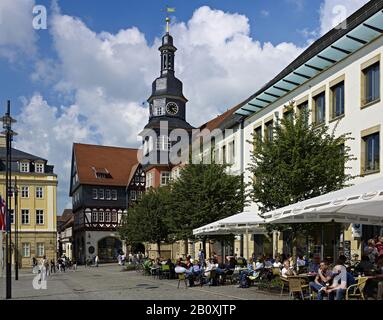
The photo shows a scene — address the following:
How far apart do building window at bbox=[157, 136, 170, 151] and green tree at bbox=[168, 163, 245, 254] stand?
38389 mm

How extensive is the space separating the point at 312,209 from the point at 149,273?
76.0ft

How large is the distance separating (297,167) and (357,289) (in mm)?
6439

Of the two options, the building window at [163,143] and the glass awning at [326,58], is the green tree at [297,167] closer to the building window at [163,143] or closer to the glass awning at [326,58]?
the glass awning at [326,58]

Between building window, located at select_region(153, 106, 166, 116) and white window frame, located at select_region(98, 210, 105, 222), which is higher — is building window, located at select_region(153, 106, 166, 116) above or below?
above

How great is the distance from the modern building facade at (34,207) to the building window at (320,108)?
1946 inches

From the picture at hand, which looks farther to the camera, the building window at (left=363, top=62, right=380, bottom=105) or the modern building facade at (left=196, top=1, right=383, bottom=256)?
the building window at (left=363, top=62, right=380, bottom=105)

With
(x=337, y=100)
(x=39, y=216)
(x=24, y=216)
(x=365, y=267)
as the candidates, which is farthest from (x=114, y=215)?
(x=365, y=267)

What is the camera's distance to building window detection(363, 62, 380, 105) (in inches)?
916

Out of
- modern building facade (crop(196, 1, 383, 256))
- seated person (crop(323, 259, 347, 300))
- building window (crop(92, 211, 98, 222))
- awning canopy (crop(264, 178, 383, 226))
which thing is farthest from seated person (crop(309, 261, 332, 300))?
building window (crop(92, 211, 98, 222))

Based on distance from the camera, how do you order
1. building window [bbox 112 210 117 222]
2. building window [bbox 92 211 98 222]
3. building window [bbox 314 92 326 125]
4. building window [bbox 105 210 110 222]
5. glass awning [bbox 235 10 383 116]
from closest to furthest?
glass awning [bbox 235 10 383 116] → building window [bbox 314 92 326 125] → building window [bbox 92 211 98 222] → building window [bbox 105 210 110 222] → building window [bbox 112 210 117 222]

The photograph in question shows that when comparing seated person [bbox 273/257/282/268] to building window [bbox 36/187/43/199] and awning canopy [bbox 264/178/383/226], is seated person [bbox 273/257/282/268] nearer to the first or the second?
awning canopy [bbox 264/178/383/226]

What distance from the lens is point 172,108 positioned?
2849 inches

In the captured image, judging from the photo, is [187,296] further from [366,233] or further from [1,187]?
[1,187]

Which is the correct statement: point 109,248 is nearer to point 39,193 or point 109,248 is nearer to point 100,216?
point 100,216
